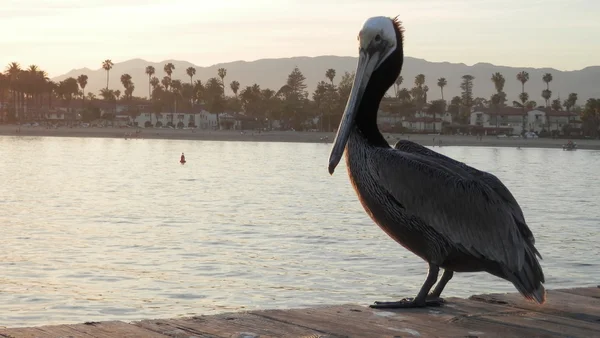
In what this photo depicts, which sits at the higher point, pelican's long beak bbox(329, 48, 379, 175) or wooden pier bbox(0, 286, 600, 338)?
pelican's long beak bbox(329, 48, 379, 175)

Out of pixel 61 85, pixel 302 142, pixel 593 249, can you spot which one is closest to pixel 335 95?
pixel 302 142

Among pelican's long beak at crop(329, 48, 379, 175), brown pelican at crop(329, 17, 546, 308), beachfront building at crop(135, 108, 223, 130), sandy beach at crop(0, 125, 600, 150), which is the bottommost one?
sandy beach at crop(0, 125, 600, 150)

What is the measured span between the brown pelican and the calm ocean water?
8921 millimetres

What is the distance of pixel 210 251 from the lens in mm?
22688

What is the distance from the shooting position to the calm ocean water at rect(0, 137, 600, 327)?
1557cm

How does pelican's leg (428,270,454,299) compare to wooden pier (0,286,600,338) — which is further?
pelican's leg (428,270,454,299)

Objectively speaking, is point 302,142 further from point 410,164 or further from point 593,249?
point 410,164

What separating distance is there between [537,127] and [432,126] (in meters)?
22.9

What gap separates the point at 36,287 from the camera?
16.5m

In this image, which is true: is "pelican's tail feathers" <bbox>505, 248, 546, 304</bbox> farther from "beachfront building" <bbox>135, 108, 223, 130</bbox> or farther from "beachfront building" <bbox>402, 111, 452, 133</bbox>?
"beachfront building" <bbox>135, 108, 223, 130</bbox>

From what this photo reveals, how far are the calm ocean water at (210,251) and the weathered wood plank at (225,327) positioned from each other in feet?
29.5

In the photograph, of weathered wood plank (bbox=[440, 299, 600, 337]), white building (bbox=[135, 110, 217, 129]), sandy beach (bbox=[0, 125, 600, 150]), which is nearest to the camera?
weathered wood plank (bbox=[440, 299, 600, 337])

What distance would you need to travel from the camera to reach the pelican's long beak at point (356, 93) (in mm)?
5215

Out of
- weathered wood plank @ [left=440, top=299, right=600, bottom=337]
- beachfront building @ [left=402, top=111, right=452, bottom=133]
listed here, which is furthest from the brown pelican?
beachfront building @ [left=402, top=111, right=452, bottom=133]
